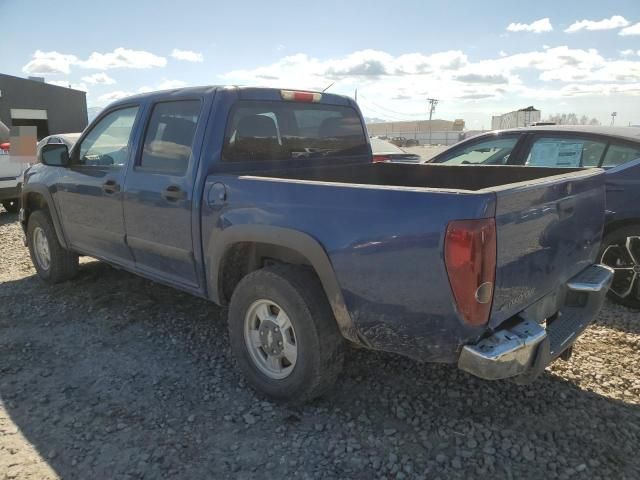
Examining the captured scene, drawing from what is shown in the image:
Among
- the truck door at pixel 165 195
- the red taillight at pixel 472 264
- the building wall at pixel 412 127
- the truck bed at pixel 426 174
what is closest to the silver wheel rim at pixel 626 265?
the truck bed at pixel 426 174

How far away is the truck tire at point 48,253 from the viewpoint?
5.07 meters

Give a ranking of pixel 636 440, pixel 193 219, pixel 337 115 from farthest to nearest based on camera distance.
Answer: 1. pixel 337 115
2. pixel 193 219
3. pixel 636 440

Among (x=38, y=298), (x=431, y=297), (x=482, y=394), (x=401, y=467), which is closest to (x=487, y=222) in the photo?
(x=431, y=297)

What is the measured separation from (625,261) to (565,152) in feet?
3.75

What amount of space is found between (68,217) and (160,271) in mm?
1520

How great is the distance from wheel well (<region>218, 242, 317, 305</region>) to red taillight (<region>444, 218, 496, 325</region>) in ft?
3.19

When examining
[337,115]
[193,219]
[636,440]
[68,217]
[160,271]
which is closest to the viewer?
[636,440]

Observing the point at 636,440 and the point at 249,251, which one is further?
the point at 249,251

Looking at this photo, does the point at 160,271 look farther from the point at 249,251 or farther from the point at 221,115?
the point at 221,115

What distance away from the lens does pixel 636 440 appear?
8.68 feet

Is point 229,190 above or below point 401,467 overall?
above

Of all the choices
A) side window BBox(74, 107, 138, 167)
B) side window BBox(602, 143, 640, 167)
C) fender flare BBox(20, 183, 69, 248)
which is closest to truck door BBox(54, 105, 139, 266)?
side window BBox(74, 107, 138, 167)

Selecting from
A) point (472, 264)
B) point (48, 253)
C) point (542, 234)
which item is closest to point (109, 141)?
point (48, 253)

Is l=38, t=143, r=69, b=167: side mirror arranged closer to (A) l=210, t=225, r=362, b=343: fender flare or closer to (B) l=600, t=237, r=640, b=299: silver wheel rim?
(A) l=210, t=225, r=362, b=343: fender flare
